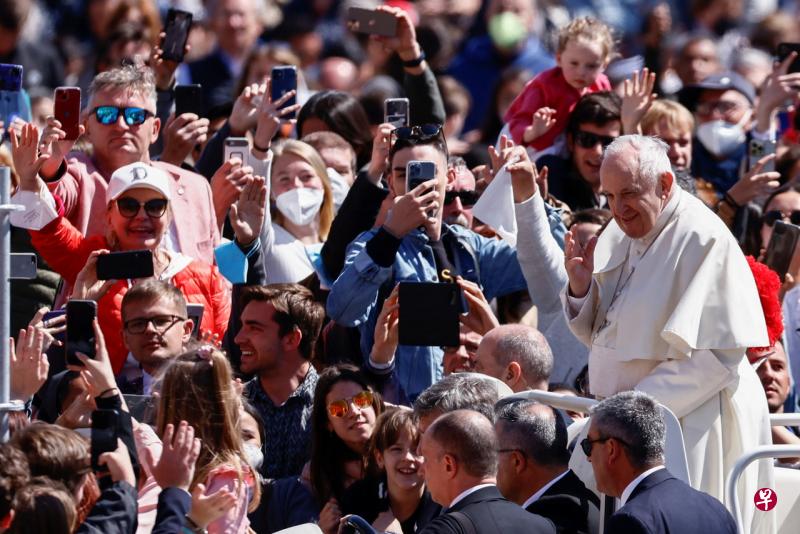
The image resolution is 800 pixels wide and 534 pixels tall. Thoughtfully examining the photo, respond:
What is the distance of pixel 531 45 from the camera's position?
14.5 meters

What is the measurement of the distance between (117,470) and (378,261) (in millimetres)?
2210

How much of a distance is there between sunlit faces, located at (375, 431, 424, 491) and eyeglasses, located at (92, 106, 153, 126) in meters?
2.25

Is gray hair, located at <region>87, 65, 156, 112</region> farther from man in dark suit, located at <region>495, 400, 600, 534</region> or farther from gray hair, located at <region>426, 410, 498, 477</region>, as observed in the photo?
gray hair, located at <region>426, 410, 498, 477</region>

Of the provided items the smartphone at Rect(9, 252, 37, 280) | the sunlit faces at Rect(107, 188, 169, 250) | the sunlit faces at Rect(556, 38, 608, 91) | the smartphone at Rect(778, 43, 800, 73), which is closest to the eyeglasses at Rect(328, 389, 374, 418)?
the sunlit faces at Rect(107, 188, 169, 250)

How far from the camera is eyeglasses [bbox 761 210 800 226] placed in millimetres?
9555

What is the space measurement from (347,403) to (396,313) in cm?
53

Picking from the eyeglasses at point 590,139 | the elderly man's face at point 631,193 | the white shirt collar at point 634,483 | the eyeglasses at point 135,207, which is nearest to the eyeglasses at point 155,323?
the eyeglasses at point 135,207

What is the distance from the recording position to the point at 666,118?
1004 cm

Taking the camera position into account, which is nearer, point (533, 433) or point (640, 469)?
point (640, 469)

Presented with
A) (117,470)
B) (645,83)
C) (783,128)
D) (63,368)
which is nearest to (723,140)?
(783,128)

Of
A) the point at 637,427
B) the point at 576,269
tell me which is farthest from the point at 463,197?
the point at 637,427

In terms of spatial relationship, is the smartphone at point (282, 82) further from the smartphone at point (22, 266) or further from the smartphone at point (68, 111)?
the smartphone at point (22, 266)

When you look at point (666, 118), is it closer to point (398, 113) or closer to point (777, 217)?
point (777, 217)

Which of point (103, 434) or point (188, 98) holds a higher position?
point (188, 98)
